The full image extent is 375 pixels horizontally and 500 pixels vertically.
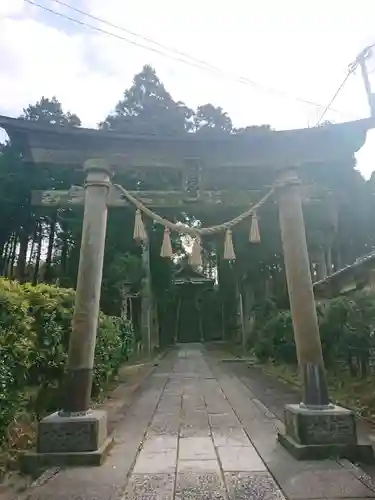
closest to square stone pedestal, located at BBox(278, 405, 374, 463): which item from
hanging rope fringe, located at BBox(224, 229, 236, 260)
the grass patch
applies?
the grass patch

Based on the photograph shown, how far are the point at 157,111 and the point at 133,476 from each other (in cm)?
1710

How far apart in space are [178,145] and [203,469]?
4139mm

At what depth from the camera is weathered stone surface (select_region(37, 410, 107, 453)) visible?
14.2ft

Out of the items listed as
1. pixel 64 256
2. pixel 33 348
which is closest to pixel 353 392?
pixel 33 348

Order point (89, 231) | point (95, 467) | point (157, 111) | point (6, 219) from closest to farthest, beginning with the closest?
1. point (95, 467)
2. point (89, 231)
3. point (157, 111)
4. point (6, 219)

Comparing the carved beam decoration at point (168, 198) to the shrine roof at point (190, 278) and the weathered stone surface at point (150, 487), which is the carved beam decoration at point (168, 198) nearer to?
the weathered stone surface at point (150, 487)

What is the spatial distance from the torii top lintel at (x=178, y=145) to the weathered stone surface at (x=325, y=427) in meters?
3.17

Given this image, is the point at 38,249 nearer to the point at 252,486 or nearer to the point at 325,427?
the point at 325,427

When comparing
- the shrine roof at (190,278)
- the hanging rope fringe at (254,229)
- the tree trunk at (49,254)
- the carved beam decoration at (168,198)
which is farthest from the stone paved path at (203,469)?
the shrine roof at (190,278)

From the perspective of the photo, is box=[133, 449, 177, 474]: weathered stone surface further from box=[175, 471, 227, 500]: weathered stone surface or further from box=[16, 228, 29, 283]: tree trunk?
box=[16, 228, 29, 283]: tree trunk

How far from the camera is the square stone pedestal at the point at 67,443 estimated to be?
4219 millimetres

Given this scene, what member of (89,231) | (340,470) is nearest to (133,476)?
(340,470)

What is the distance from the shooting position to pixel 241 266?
69.5ft

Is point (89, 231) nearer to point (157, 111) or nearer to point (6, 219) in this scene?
point (157, 111)
